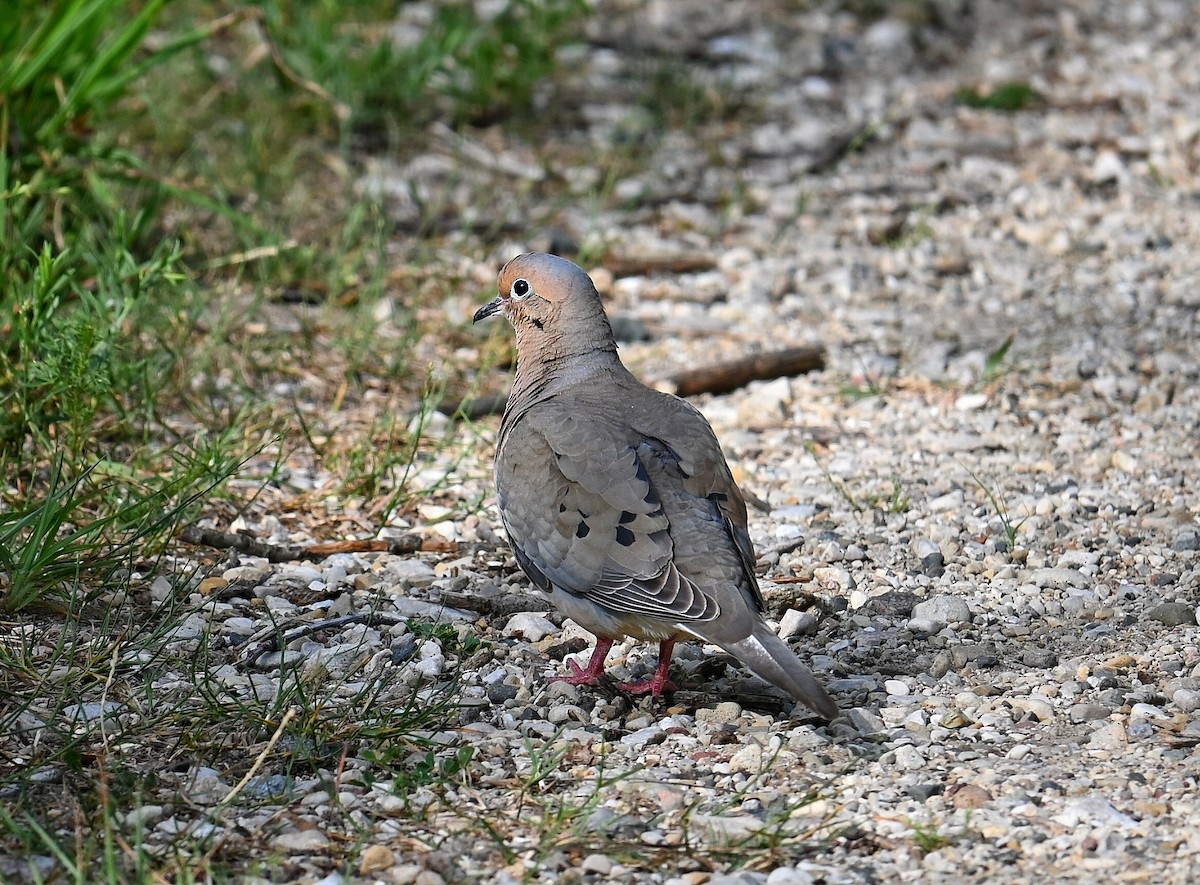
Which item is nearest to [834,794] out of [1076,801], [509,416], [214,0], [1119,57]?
[1076,801]

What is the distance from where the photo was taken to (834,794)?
3.22 m

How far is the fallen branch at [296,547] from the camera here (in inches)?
174

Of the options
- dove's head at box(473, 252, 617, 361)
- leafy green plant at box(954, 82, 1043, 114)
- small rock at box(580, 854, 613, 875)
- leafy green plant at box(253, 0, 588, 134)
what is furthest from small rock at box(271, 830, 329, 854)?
leafy green plant at box(954, 82, 1043, 114)

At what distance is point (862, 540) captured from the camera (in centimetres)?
457

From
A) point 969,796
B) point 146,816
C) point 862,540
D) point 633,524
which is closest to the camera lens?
point 146,816

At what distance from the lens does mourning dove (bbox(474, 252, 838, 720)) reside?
345cm

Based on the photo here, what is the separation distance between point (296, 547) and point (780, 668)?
1.77 metres

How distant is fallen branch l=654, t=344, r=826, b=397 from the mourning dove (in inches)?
56.7

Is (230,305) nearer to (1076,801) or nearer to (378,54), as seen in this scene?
(378,54)

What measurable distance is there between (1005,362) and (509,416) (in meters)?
2.46

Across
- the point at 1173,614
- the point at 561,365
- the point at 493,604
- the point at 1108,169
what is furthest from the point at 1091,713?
the point at 1108,169

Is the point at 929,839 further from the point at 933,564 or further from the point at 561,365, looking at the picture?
the point at 561,365

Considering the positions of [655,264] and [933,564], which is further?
[655,264]

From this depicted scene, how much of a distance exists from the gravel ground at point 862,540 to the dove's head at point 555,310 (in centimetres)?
53
